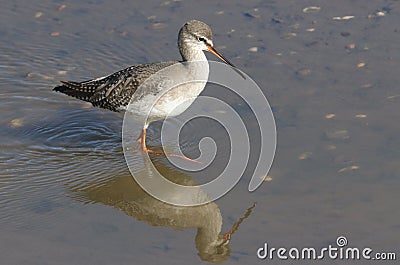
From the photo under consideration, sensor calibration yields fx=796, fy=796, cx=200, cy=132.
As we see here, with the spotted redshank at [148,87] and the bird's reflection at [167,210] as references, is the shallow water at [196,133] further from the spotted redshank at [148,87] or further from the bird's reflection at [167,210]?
the spotted redshank at [148,87]

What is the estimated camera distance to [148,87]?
30.9ft

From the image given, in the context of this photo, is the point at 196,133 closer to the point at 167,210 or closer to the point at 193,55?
the point at 193,55

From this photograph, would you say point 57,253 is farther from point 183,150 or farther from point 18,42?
point 18,42

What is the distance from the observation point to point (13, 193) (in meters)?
8.72

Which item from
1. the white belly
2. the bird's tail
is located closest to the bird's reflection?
the white belly

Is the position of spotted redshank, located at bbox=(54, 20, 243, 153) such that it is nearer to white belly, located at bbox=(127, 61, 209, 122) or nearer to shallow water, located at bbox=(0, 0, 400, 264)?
white belly, located at bbox=(127, 61, 209, 122)

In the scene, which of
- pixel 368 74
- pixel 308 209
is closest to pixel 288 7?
pixel 368 74

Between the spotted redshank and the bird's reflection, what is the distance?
80 centimetres
